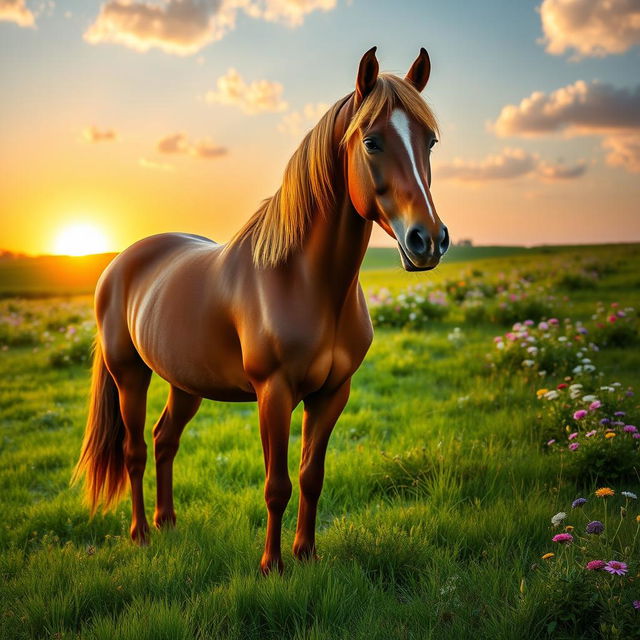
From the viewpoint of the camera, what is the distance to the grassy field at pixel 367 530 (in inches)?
99.3

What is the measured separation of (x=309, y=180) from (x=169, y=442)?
2.21 m

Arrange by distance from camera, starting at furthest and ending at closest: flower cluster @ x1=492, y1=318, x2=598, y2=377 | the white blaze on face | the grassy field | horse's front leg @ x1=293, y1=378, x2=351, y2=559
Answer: flower cluster @ x1=492, y1=318, x2=598, y2=377 → horse's front leg @ x1=293, y1=378, x2=351, y2=559 → the grassy field → the white blaze on face

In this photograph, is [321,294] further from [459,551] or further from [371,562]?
[459,551]

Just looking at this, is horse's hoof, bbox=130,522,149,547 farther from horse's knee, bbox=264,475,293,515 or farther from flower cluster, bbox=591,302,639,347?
flower cluster, bbox=591,302,639,347

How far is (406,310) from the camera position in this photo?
10.9 meters

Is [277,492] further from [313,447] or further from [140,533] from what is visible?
[140,533]

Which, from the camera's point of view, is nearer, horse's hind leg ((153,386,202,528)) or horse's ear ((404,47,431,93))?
horse's ear ((404,47,431,93))

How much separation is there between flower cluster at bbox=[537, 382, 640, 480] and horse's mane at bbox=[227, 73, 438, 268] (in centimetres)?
268

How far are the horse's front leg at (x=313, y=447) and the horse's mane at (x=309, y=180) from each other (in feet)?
2.52

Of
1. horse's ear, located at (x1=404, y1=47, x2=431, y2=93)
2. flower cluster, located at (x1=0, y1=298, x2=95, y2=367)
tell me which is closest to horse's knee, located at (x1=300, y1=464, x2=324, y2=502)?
horse's ear, located at (x1=404, y1=47, x2=431, y2=93)

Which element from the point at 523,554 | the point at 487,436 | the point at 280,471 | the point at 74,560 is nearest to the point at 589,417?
the point at 487,436

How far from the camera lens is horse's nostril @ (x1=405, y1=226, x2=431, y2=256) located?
7.14ft

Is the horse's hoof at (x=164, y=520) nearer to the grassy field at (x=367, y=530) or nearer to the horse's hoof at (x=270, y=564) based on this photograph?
the grassy field at (x=367, y=530)

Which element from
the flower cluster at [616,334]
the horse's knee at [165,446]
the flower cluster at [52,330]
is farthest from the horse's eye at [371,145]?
the flower cluster at [52,330]
